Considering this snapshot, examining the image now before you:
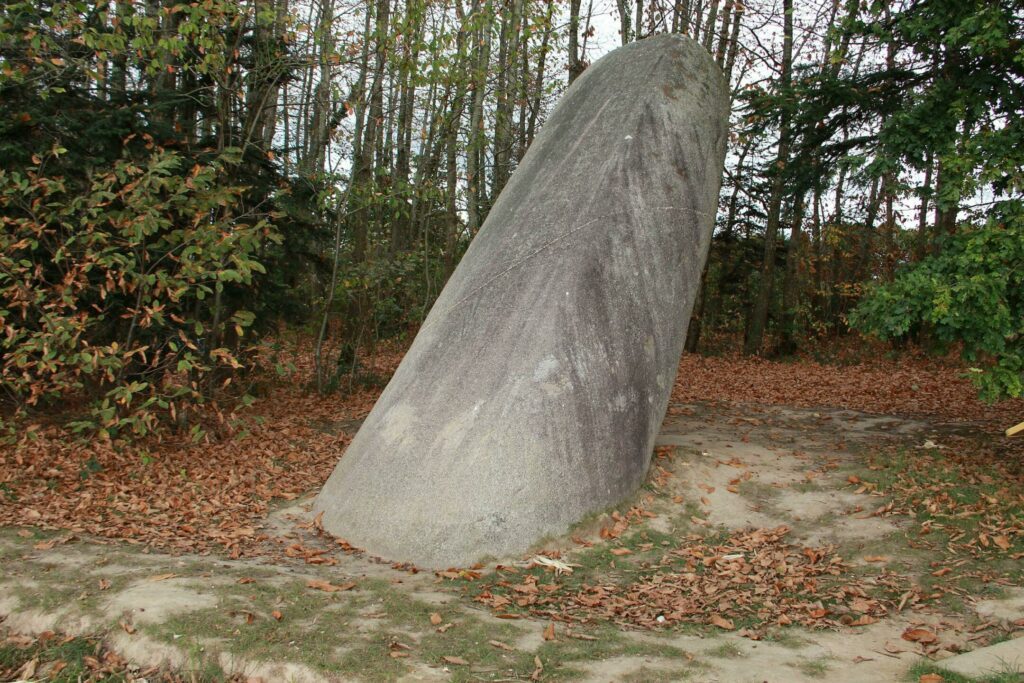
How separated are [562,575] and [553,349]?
1.71m

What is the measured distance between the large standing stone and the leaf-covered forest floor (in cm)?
33

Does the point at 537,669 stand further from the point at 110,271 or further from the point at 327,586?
the point at 110,271

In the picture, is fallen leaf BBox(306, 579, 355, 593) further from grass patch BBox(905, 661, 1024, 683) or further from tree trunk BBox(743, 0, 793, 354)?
tree trunk BBox(743, 0, 793, 354)

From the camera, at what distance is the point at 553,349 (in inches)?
245

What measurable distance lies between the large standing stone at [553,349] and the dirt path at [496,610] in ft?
1.13

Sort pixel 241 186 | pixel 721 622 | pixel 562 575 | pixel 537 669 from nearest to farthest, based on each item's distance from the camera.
Result: pixel 537 669 < pixel 721 622 < pixel 562 575 < pixel 241 186

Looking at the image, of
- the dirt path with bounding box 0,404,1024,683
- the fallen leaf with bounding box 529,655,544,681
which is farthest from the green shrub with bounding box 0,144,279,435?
the fallen leaf with bounding box 529,655,544,681

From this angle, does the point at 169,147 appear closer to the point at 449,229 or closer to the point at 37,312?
the point at 37,312

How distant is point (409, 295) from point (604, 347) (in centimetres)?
902

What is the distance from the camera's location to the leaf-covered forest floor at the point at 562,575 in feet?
14.0

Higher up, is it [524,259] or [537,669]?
[524,259]

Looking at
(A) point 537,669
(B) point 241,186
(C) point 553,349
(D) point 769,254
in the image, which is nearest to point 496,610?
(A) point 537,669

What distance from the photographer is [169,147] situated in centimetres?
938

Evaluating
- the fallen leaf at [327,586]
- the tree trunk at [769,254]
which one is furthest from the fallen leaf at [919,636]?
the tree trunk at [769,254]
